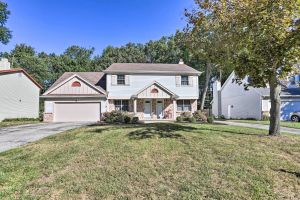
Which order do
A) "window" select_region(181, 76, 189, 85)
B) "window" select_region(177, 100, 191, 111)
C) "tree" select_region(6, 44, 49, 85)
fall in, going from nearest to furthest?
"window" select_region(177, 100, 191, 111) < "window" select_region(181, 76, 189, 85) < "tree" select_region(6, 44, 49, 85)

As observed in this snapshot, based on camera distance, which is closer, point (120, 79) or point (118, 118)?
point (118, 118)

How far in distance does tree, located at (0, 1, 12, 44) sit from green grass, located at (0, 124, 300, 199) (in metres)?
27.6

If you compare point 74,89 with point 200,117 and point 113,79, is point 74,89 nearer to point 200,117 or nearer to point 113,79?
point 113,79

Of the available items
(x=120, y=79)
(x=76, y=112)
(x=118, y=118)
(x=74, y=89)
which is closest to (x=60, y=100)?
(x=74, y=89)

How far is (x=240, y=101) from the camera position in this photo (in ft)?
109

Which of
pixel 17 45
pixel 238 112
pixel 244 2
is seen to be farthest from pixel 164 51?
pixel 244 2

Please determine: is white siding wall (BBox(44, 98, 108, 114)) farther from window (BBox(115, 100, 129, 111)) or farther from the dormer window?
window (BBox(115, 100, 129, 111))

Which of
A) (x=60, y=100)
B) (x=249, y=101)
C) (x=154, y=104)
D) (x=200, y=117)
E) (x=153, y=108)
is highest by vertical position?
(x=60, y=100)

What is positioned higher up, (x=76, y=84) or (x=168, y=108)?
(x=76, y=84)

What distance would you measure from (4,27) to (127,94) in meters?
17.6

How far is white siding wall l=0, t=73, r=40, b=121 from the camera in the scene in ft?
86.0

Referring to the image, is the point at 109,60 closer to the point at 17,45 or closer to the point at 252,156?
the point at 17,45

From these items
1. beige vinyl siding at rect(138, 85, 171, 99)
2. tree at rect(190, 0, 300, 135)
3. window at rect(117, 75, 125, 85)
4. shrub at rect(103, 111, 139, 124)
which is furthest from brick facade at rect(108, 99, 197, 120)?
tree at rect(190, 0, 300, 135)

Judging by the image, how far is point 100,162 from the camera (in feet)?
23.6
